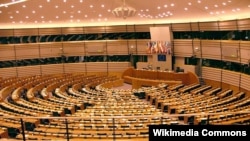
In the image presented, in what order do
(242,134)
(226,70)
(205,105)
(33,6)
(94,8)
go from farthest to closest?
(226,70), (94,8), (33,6), (205,105), (242,134)

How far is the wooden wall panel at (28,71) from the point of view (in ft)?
106

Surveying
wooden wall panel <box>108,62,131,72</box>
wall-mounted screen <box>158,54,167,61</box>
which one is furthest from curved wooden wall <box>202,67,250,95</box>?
wooden wall panel <box>108,62,131,72</box>

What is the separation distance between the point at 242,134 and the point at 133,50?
30.1 metres

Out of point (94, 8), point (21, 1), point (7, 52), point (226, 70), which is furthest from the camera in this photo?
point (7, 52)

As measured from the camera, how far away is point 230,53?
24.4 m

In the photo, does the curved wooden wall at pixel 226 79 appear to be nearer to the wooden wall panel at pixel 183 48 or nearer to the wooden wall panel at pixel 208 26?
the wooden wall panel at pixel 183 48

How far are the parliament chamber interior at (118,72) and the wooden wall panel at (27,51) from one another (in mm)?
109

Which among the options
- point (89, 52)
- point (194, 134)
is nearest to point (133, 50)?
point (89, 52)

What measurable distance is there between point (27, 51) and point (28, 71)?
7.59ft

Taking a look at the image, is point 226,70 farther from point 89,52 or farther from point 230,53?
point 89,52

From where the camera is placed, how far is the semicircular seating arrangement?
464 inches

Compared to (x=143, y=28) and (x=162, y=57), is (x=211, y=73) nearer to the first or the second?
(x=162, y=57)

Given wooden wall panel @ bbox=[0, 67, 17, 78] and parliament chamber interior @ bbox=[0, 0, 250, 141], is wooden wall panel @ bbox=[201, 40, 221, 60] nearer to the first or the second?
parliament chamber interior @ bbox=[0, 0, 250, 141]

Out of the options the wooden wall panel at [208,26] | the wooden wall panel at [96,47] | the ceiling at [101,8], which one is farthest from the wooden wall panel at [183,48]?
the wooden wall panel at [96,47]
